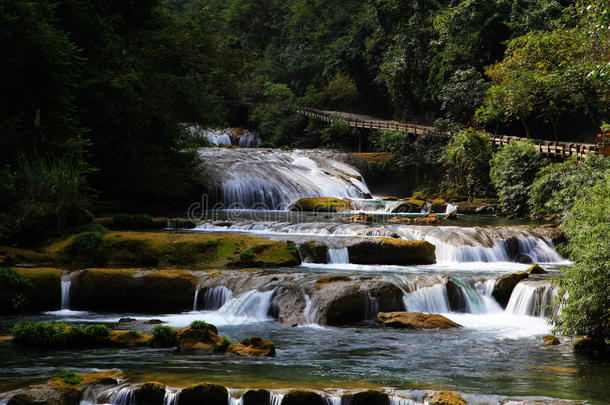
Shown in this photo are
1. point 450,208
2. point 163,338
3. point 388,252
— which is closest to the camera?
point 163,338

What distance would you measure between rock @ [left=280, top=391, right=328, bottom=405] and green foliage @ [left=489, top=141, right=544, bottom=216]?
22.4 metres

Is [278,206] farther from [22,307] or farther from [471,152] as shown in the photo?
[22,307]

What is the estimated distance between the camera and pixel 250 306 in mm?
13031

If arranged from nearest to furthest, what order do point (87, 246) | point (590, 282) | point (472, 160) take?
point (590, 282), point (87, 246), point (472, 160)

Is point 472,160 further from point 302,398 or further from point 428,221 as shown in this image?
point 302,398

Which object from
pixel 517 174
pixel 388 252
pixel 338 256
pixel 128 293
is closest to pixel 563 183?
pixel 517 174

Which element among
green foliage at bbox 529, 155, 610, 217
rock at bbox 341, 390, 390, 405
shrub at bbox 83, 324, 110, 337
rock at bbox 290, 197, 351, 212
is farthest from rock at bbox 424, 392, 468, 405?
rock at bbox 290, 197, 351, 212

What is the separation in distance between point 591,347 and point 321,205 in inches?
742

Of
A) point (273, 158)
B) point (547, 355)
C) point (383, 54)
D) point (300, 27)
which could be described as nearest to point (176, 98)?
point (273, 158)

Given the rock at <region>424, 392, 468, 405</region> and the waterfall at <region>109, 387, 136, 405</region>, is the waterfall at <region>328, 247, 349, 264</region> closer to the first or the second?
the rock at <region>424, 392, 468, 405</region>

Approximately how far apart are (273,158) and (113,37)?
15.9 metres

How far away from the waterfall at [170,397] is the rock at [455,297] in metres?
8.05

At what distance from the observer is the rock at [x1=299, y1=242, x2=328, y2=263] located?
17.6 metres

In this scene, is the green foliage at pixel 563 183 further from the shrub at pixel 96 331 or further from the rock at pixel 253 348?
the shrub at pixel 96 331
